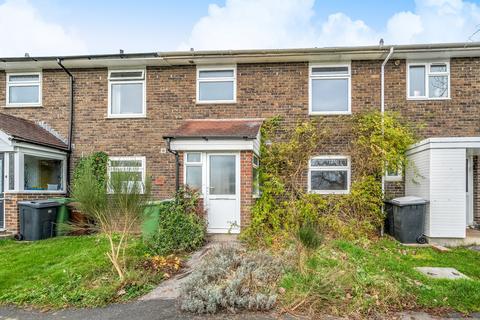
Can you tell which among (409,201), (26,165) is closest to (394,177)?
(409,201)

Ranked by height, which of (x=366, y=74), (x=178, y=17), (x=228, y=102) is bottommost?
(x=228, y=102)

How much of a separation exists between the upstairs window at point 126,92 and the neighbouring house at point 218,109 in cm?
3

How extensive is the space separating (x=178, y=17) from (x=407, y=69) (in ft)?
25.9

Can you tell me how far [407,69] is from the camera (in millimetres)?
9375

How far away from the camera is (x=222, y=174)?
831 centimetres

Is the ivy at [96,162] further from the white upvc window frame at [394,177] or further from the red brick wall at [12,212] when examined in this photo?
the white upvc window frame at [394,177]

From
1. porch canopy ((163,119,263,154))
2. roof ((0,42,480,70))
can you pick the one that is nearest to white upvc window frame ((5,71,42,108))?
roof ((0,42,480,70))

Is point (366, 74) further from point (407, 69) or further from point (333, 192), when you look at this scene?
point (333, 192)

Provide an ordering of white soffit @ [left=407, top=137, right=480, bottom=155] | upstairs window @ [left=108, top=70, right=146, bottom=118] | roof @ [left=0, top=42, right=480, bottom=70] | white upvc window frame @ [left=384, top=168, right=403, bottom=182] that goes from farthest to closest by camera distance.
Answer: upstairs window @ [left=108, top=70, right=146, bottom=118]
white upvc window frame @ [left=384, top=168, right=403, bottom=182]
roof @ [left=0, top=42, right=480, bottom=70]
white soffit @ [left=407, top=137, right=480, bottom=155]

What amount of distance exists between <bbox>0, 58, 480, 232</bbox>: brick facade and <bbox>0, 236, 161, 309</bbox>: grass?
11.4 ft

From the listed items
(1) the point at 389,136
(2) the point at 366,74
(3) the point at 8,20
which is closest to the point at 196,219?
(1) the point at 389,136

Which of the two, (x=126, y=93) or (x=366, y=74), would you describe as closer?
(x=366, y=74)

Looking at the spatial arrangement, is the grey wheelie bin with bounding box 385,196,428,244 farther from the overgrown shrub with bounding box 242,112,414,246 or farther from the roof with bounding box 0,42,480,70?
the roof with bounding box 0,42,480,70

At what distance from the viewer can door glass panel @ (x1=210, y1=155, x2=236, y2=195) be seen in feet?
27.1
